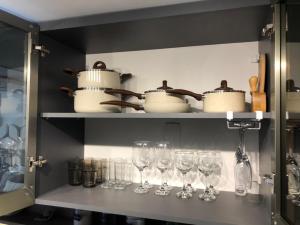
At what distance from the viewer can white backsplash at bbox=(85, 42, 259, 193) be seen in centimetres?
125

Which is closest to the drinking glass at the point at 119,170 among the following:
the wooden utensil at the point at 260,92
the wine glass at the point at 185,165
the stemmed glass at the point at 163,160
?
the stemmed glass at the point at 163,160

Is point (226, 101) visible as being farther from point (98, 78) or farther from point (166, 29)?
point (98, 78)

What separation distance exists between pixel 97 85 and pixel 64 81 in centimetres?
27

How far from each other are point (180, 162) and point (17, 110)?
758mm

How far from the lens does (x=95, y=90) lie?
1.16 metres

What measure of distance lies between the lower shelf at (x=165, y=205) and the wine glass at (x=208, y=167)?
34mm

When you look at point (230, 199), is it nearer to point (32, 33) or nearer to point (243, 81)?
point (243, 81)

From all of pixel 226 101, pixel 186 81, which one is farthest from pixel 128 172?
pixel 226 101

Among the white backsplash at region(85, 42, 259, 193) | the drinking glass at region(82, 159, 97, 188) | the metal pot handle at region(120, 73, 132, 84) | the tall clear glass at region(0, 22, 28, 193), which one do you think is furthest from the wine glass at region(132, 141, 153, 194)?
the tall clear glass at region(0, 22, 28, 193)

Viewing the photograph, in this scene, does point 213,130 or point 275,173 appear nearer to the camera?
point 275,173

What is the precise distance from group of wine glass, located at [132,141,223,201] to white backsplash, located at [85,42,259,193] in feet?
0.19

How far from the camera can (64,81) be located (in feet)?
4.43

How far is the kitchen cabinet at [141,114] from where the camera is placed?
2.87 feet

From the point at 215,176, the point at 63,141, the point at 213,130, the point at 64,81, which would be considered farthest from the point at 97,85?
the point at 215,176
